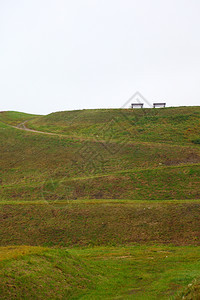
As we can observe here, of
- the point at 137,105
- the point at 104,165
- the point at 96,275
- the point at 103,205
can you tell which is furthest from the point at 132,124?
the point at 96,275

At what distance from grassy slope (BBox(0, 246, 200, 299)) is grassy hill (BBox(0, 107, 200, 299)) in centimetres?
5

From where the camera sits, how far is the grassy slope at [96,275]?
10656mm

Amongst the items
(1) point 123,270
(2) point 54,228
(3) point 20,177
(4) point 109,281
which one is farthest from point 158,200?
(3) point 20,177

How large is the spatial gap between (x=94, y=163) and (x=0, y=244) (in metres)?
22.8

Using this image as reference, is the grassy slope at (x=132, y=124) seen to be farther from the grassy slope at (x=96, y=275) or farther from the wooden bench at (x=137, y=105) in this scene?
the grassy slope at (x=96, y=275)

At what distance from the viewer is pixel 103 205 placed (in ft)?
92.4

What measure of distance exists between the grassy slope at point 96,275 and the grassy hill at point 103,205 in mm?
52

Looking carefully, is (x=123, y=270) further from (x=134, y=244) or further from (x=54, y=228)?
(x=54, y=228)

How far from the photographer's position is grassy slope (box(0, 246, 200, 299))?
1066 centimetres

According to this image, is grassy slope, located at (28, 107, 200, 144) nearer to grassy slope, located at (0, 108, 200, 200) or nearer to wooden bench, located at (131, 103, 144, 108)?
grassy slope, located at (0, 108, 200, 200)

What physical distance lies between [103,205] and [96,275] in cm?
1416

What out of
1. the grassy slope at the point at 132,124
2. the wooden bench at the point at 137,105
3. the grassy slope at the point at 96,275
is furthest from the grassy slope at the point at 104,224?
the wooden bench at the point at 137,105

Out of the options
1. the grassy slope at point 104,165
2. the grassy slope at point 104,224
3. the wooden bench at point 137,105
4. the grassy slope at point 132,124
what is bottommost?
the grassy slope at point 104,224

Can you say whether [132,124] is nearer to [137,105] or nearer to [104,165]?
[137,105]
